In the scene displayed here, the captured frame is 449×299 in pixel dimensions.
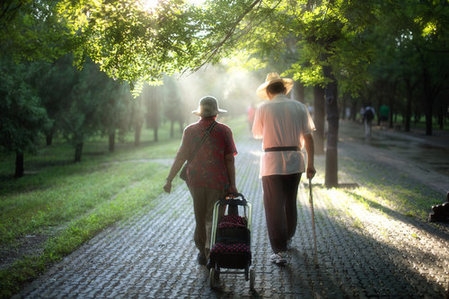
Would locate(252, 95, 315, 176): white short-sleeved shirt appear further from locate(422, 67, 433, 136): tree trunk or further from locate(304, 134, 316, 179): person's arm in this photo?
locate(422, 67, 433, 136): tree trunk

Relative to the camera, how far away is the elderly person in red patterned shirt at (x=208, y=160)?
515cm

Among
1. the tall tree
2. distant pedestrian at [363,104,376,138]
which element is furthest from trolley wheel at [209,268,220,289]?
distant pedestrian at [363,104,376,138]

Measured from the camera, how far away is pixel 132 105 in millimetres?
27609

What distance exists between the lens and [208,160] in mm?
5152

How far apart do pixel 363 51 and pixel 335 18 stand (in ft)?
3.34

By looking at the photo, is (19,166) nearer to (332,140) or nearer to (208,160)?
(332,140)

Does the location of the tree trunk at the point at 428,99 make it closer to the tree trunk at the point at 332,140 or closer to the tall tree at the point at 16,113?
the tree trunk at the point at 332,140

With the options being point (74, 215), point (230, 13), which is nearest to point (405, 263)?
point (230, 13)

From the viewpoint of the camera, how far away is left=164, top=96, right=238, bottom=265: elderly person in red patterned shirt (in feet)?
16.9

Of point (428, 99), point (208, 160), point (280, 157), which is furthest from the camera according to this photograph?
point (428, 99)

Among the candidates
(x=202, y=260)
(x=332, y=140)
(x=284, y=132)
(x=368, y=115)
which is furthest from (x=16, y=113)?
(x=368, y=115)

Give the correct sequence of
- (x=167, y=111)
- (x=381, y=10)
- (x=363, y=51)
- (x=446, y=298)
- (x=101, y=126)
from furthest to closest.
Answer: (x=167, y=111), (x=101, y=126), (x=363, y=51), (x=381, y=10), (x=446, y=298)

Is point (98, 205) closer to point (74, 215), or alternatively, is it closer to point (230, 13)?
point (74, 215)

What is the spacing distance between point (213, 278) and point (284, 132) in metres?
1.97
